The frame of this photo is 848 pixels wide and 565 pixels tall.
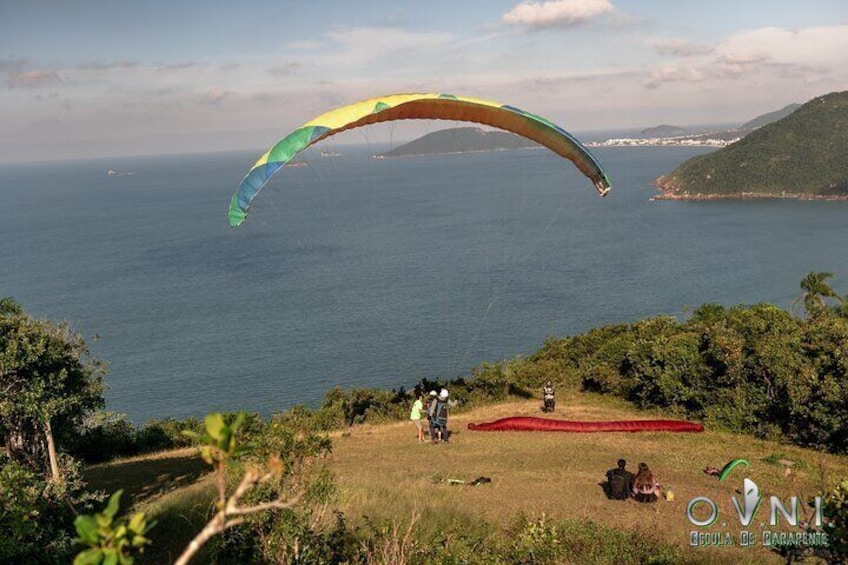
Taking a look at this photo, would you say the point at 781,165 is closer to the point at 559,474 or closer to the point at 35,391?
the point at 559,474

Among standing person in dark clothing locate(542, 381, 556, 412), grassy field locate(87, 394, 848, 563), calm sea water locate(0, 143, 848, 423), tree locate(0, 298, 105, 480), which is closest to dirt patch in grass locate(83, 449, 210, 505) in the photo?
grassy field locate(87, 394, 848, 563)

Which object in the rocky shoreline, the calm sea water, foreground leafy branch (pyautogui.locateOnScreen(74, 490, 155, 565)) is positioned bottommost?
the calm sea water

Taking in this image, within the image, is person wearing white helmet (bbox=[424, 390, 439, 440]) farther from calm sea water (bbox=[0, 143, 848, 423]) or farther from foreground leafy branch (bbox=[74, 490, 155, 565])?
calm sea water (bbox=[0, 143, 848, 423])

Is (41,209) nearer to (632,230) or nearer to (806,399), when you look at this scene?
(632,230)

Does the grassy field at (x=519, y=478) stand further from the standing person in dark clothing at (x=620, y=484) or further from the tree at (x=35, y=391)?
the tree at (x=35, y=391)

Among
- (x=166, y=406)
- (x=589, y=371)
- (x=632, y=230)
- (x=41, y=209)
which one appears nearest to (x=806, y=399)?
(x=589, y=371)

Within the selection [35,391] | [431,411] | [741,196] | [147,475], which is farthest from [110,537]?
[741,196]
